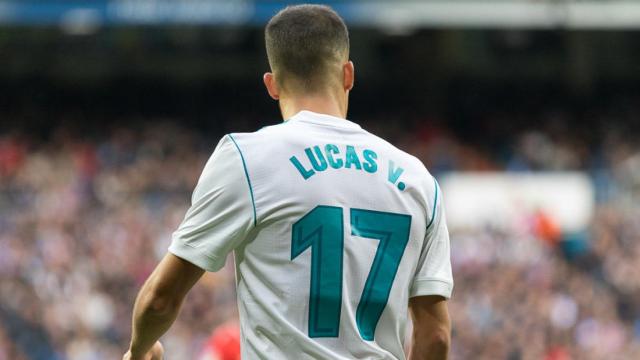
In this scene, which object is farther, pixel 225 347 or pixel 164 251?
pixel 164 251

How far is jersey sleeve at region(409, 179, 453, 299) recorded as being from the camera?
2730 millimetres

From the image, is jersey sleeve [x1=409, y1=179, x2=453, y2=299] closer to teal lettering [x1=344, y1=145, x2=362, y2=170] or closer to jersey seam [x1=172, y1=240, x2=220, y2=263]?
teal lettering [x1=344, y1=145, x2=362, y2=170]

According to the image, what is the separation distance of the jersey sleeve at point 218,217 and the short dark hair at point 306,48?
29cm

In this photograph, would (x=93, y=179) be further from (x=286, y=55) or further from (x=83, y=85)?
(x=286, y=55)

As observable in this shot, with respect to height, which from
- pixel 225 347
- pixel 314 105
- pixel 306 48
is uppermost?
pixel 306 48

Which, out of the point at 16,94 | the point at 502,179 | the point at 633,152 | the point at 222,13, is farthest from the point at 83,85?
the point at 633,152

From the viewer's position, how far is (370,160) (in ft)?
8.82

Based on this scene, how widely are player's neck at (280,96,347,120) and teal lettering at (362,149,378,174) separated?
13 cm

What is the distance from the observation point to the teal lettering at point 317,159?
8.61ft

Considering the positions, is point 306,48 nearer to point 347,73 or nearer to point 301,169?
point 347,73

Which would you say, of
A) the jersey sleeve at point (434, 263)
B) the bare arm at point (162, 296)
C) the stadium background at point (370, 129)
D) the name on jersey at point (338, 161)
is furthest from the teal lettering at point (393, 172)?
the stadium background at point (370, 129)

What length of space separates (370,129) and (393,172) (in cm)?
1782

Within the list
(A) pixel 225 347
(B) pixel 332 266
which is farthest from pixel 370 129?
(B) pixel 332 266

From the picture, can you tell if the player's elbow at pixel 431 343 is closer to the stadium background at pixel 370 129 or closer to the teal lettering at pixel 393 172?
the teal lettering at pixel 393 172
